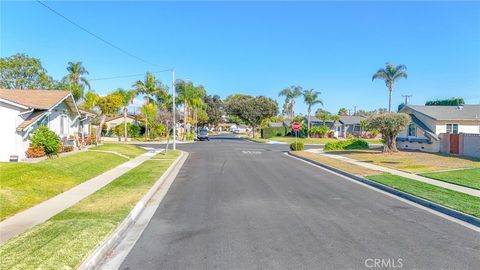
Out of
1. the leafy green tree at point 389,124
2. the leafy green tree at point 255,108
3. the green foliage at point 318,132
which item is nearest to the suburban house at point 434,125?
the leafy green tree at point 389,124

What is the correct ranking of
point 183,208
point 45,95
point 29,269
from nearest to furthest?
1. point 29,269
2. point 183,208
3. point 45,95

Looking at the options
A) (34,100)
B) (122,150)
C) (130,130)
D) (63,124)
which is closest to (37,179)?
(34,100)

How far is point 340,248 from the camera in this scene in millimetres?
6449

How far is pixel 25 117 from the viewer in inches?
692

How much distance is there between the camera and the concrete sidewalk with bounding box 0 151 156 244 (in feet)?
23.7

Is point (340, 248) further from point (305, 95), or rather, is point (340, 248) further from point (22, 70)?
point (305, 95)

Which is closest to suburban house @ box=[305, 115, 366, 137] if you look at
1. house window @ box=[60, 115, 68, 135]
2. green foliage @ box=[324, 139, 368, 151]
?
green foliage @ box=[324, 139, 368, 151]

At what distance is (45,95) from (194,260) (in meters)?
19.7

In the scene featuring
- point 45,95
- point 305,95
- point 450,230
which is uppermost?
point 305,95

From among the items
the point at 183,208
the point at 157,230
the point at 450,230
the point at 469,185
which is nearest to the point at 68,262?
the point at 157,230

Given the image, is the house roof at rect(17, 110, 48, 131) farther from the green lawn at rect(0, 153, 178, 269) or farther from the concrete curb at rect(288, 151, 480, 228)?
the concrete curb at rect(288, 151, 480, 228)

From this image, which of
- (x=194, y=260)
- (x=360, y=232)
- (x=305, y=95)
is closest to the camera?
(x=194, y=260)

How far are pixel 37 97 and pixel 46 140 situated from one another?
4748 mm

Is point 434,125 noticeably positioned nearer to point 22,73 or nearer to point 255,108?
point 255,108
